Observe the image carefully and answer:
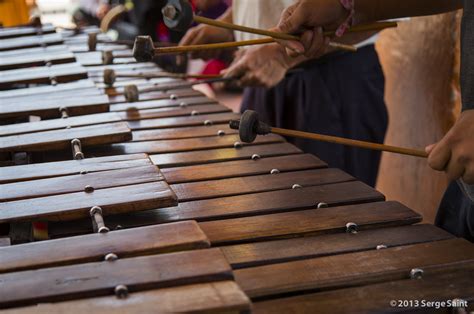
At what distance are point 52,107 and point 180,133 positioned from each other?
47cm

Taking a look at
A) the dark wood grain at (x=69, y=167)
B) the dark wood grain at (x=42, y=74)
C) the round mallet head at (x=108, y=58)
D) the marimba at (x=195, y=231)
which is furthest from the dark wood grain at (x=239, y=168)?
the round mallet head at (x=108, y=58)

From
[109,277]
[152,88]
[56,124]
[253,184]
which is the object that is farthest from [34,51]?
[109,277]

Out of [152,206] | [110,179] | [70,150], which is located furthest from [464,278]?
[70,150]

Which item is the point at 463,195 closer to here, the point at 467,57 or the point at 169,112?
the point at 467,57

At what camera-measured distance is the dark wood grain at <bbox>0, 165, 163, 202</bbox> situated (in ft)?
6.07

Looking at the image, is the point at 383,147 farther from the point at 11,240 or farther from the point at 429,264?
the point at 11,240

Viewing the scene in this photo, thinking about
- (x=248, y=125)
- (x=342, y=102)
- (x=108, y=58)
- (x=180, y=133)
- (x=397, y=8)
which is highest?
(x=397, y=8)

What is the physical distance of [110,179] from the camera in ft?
6.32

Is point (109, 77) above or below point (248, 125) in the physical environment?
Result: below

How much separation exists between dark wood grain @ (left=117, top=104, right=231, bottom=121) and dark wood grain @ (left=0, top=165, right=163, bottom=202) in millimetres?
859

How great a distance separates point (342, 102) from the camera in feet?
11.6

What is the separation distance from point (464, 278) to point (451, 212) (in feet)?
1.75

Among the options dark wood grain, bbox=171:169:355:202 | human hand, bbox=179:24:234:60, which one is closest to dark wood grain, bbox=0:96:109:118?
dark wood grain, bbox=171:169:355:202

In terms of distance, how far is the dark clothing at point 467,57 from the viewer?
5.60ft
